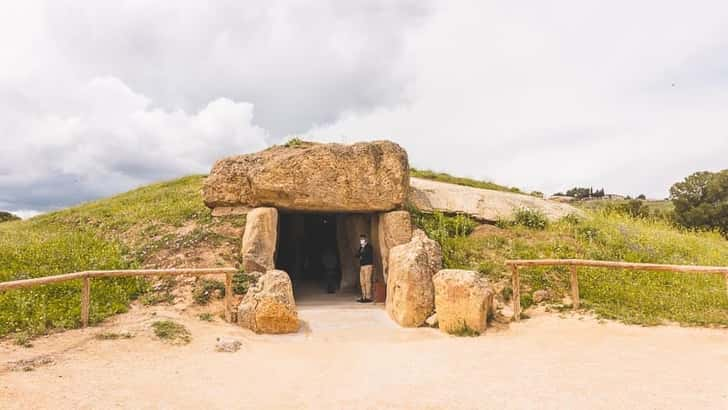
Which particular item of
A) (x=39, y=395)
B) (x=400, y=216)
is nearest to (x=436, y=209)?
(x=400, y=216)

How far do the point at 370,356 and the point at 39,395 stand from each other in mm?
4522

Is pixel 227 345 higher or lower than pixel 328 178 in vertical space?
lower

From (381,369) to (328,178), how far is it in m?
6.74

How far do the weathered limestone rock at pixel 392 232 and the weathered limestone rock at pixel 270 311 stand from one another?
389 centimetres

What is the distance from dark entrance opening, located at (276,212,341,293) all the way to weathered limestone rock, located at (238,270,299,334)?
6.59 metres

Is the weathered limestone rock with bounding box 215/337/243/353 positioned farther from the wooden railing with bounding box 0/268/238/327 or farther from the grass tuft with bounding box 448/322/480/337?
the grass tuft with bounding box 448/322/480/337

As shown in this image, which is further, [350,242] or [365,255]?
[350,242]

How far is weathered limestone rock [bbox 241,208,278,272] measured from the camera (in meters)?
11.6

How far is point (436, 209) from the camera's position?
14.7 m

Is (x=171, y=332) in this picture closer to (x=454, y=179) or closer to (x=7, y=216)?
(x=454, y=179)

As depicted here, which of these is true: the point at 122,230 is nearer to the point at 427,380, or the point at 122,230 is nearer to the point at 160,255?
the point at 160,255

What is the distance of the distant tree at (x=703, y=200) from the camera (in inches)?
1097

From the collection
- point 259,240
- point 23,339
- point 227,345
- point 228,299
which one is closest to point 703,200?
point 259,240

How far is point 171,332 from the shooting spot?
27.2ft
